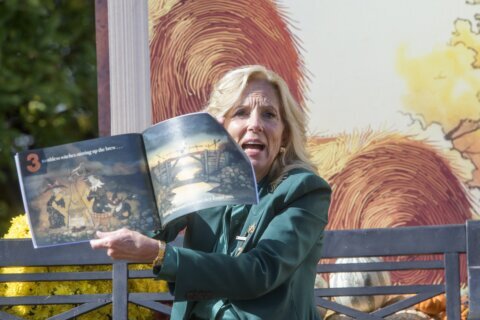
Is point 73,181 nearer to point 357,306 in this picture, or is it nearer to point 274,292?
point 274,292

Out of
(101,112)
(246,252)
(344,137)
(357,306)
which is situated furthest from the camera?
(101,112)

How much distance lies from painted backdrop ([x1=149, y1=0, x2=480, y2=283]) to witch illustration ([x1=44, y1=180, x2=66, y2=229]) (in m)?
2.88

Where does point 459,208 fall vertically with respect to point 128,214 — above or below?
above

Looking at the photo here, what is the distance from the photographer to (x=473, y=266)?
4500 mm

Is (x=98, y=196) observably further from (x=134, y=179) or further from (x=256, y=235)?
(x=256, y=235)

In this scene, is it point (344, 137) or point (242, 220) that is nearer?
point (242, 220)

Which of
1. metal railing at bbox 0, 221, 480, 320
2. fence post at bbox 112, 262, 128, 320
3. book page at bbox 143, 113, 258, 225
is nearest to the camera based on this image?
book page at bbox 143, 113, 258, 225

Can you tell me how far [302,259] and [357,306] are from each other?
240 centimetres

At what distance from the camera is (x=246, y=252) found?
2994mm

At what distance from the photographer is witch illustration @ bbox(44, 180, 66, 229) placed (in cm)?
306

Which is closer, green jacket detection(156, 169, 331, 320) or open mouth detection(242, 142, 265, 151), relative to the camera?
green jacket detection(156, 169, 331, 320)

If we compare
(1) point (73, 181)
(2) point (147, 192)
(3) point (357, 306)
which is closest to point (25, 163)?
(1) point (73, 181)

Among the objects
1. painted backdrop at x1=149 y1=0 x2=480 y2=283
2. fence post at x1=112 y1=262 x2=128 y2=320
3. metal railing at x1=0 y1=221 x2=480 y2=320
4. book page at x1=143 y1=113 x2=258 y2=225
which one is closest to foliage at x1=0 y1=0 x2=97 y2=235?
painted backdrop at x1=149 y1=0 x2=480 y2=283

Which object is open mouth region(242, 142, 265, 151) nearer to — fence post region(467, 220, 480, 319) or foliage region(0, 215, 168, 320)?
fence post region(467, 220, 480, 319)
